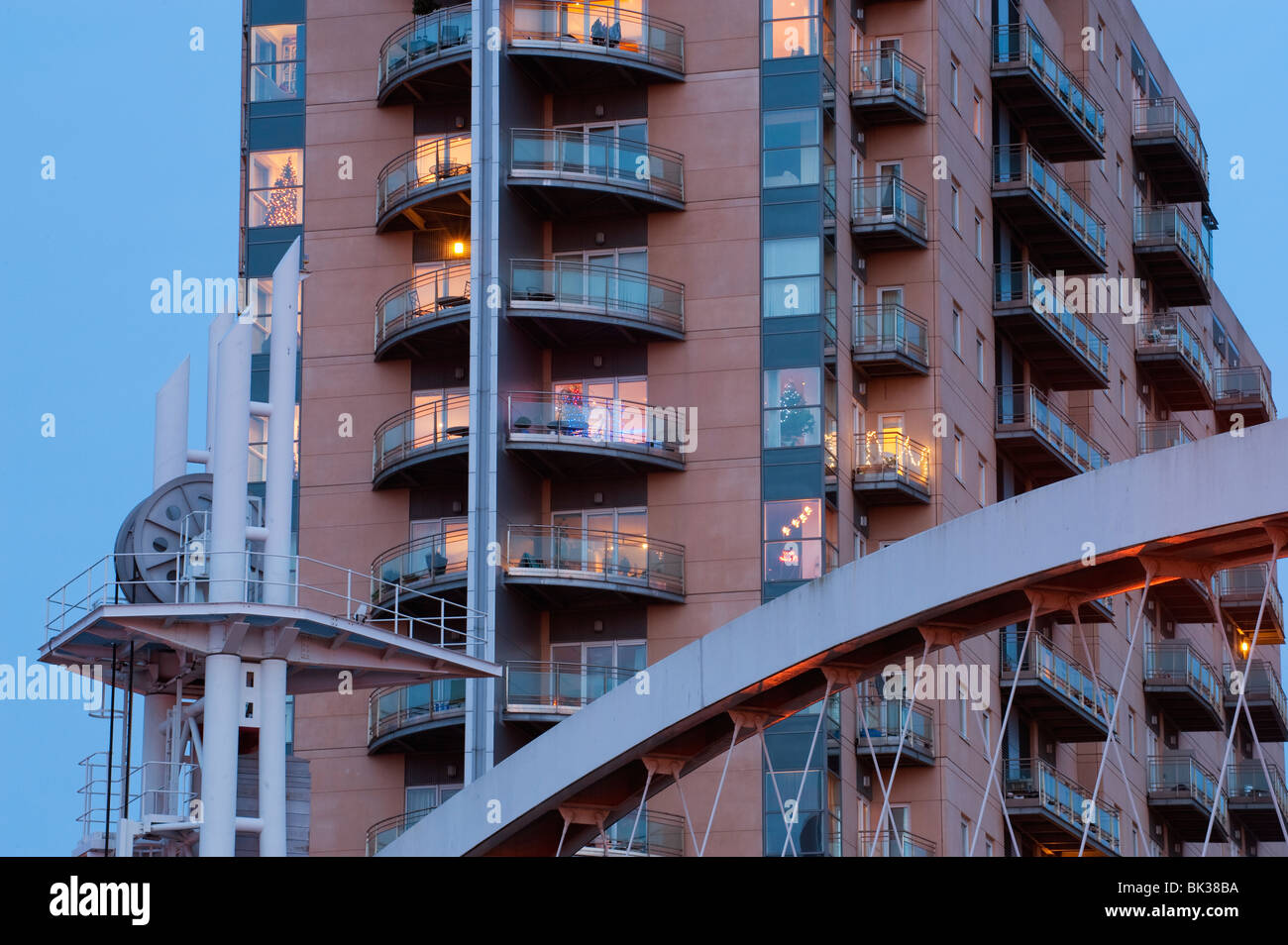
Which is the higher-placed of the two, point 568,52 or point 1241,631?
point 568,52

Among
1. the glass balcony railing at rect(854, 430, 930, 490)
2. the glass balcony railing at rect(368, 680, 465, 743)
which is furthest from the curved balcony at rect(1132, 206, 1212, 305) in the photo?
the glass balcony railing at rect(368, 680, 465, 743)

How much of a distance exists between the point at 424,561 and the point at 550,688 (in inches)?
185

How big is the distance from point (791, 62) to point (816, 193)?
3.40m

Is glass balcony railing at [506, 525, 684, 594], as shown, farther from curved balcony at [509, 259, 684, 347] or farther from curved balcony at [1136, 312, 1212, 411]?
curved balcony at [1136, 312, 1212, 411]

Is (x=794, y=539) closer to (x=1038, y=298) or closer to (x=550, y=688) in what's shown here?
(x=550, y=688)

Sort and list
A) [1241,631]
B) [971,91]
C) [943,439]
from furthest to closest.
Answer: [1241,631] → [971,91] → [943,439]

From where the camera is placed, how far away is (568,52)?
64.5m

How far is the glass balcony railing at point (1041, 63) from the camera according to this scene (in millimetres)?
72688

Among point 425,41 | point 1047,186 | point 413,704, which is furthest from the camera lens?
point 1047,186

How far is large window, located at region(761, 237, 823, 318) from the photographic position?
2480 inches

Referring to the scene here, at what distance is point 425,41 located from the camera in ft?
215

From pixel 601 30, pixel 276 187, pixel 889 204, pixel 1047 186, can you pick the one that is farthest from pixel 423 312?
pixel 1047 186
